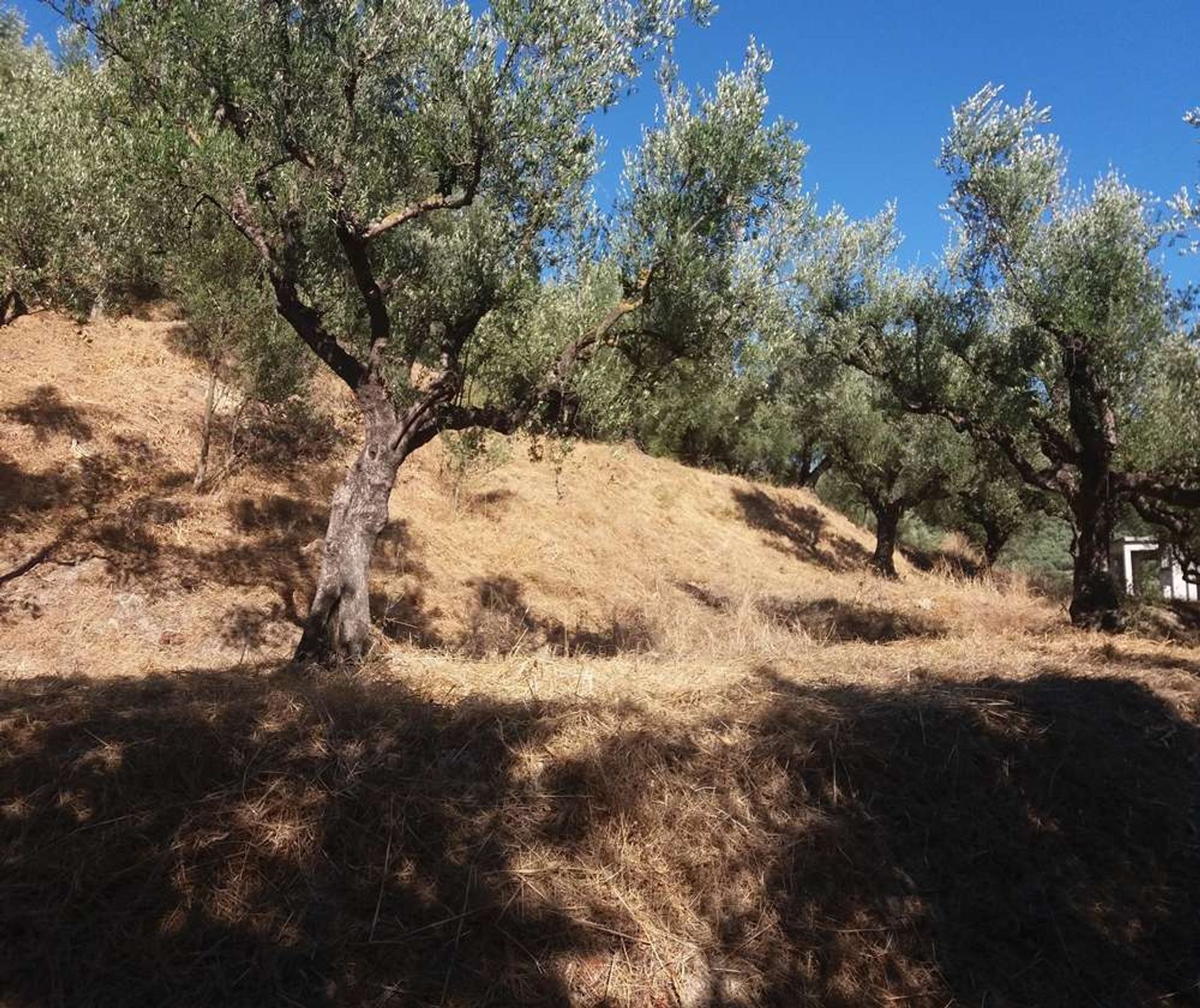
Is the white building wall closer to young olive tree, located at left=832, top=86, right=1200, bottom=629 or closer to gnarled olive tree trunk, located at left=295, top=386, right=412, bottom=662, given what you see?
young olive tree, located at left=832, top=86, right=1200, bottom=629

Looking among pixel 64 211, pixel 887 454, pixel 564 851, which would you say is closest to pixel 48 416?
pixel 64 211

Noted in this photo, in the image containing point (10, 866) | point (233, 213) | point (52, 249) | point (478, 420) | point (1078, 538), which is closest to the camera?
A: point (10, 866)

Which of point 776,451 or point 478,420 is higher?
point 776,451

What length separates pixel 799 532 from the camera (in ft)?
98.5

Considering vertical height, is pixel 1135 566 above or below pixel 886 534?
below

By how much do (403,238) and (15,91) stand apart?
8064mm

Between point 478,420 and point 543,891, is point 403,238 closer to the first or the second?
point 478,420

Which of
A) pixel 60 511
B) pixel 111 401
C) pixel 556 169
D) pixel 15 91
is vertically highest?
pixel 15 91

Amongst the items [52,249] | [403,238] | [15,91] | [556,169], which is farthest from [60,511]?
[556,169]

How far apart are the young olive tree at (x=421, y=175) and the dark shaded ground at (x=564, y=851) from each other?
138 inches

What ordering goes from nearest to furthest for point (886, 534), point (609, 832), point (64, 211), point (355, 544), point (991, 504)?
point (609, 832), point (355, 544), point (64, 211), point (886, 534), point (991, 504)

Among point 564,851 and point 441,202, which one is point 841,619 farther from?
point 564,851

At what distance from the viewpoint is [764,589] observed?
21375mm

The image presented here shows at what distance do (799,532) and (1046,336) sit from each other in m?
17.8
